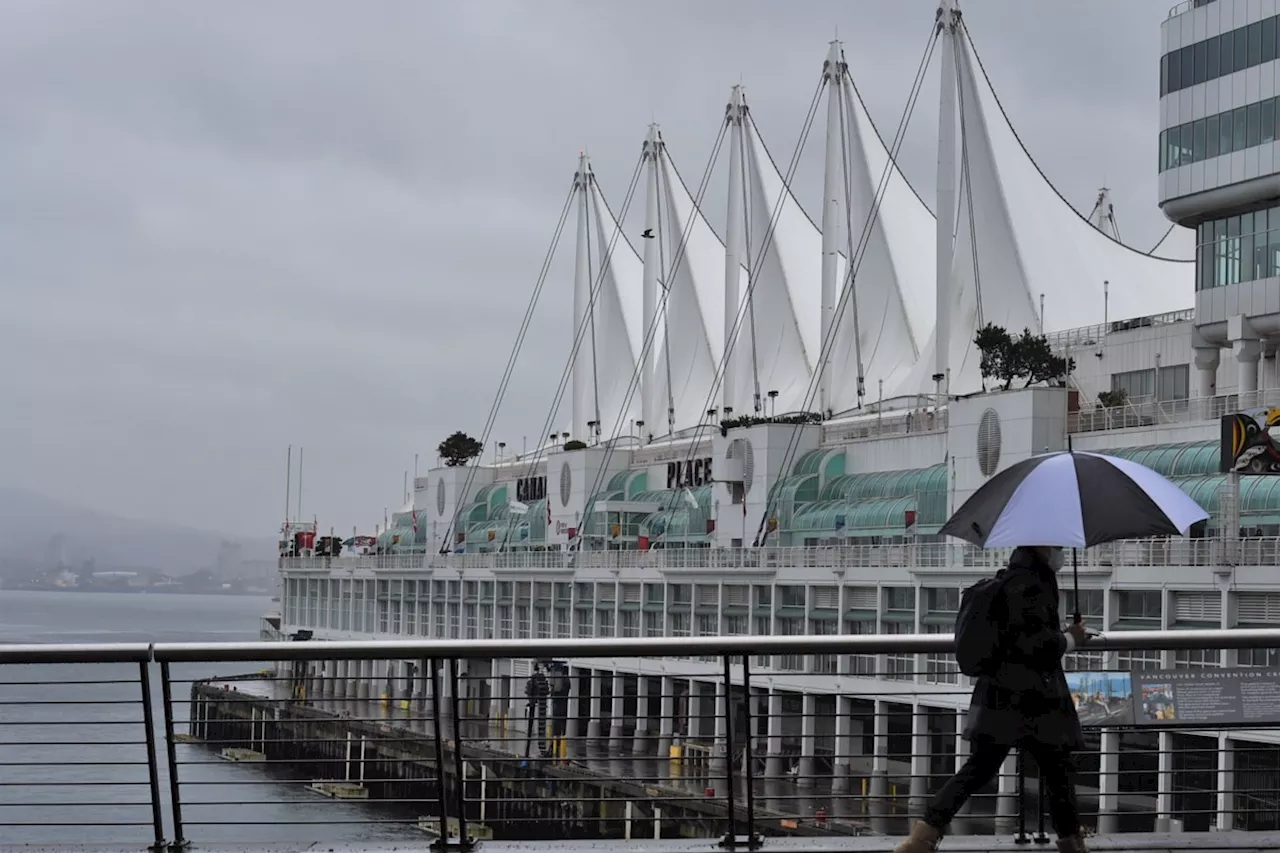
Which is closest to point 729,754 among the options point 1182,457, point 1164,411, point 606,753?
point 1182,457

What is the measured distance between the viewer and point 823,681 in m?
50.0

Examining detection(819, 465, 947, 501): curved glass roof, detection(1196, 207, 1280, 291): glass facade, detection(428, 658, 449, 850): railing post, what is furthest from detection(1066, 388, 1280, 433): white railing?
detection(428, 658, 449, 850): railing post

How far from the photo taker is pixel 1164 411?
52.7 m

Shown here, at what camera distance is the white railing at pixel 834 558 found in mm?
41469

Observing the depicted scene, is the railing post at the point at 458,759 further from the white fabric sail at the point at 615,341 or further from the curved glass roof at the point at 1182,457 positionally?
the white fabric sail at the point at 615,341

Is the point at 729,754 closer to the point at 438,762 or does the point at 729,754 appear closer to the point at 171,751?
the point at 438,762

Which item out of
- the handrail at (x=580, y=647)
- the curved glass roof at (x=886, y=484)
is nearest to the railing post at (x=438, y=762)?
the handrail at (x=580, y=647)

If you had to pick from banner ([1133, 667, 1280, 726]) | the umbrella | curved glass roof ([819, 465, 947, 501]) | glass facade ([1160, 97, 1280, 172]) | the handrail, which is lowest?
banner ([1133, 667, 1280, 726])

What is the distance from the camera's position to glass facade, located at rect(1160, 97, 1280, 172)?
4638cm

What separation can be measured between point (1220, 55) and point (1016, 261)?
90.2ft

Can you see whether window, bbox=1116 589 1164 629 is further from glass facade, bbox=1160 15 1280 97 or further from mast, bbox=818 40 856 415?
mast, bbox=818 40 856 415

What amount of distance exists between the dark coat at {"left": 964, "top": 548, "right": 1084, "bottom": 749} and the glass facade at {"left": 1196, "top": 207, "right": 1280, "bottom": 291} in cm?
4287

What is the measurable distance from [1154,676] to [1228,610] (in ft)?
110

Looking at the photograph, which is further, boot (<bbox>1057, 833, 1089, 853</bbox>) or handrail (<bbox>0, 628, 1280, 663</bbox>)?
handrail (<bbox>0, 628, 1280, 663</bbox>)
